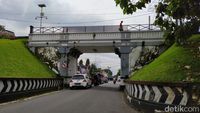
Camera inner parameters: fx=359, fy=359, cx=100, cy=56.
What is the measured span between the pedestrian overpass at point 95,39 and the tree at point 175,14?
80.3 ft

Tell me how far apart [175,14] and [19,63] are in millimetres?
24416

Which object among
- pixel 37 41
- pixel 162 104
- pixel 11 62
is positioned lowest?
pixel 162 104

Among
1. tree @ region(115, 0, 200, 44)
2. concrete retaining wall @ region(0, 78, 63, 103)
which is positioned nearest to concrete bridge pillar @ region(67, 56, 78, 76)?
concrete retaining wall @ region(0, 78, 63, 103)

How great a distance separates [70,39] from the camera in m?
42.9

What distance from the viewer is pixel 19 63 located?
3506 centimetres

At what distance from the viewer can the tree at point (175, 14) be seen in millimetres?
12984

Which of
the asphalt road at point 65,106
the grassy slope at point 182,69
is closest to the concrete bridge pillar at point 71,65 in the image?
the asphalt road at point 65,106

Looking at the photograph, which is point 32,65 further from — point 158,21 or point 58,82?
point 158,21

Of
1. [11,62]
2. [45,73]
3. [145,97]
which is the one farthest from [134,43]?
[145,97]

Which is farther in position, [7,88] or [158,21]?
[7,88]

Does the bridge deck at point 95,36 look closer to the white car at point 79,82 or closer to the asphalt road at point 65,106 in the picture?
the white car at point 79,82

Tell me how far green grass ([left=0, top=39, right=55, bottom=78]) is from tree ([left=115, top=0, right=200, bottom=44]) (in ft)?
52.4

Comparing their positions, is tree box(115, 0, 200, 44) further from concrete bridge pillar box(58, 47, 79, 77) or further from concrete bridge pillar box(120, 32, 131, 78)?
concrete bridge pillar box(58, 47, 79, 77)

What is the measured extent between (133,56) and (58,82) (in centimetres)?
912
